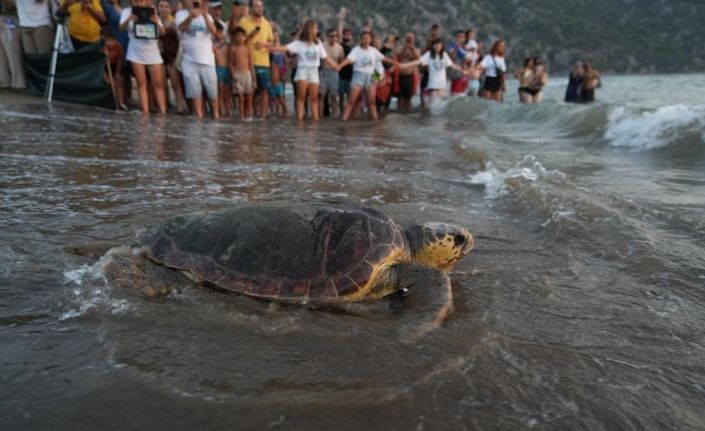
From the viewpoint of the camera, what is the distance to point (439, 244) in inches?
100

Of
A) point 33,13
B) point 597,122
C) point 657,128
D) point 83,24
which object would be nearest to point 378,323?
point 657,128

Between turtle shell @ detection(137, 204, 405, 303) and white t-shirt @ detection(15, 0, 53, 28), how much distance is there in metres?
8.57

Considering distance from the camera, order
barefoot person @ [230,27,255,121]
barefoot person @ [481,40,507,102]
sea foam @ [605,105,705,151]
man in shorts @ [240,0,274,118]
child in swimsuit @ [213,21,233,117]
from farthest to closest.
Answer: barefoot person @ [481,40,507,102]
child in swimsuit @ [213,21,233,117]
man in shorts @ [240,0,274,118]
barefoot person @ [230,27,255,121]
sea foam @ [605,105,705,151]

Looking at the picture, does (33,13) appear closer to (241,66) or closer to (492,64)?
(241,66)

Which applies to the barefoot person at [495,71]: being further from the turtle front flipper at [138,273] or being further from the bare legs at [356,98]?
the turtle front flipper at [138,273]

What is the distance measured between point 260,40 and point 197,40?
1.32 m

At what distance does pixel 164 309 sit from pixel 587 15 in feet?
258

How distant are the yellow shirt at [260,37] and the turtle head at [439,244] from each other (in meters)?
7.60

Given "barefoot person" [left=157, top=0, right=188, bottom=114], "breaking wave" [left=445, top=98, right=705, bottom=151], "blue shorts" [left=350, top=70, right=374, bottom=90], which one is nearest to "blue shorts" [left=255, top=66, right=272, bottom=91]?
"barefoot person" [left=157, top=0, right=188, bottom=114]

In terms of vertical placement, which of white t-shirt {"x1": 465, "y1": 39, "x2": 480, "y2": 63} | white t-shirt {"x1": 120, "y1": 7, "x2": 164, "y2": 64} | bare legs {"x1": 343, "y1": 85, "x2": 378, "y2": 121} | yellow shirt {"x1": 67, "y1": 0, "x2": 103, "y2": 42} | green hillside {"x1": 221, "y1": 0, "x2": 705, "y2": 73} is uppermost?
green hillside {"x1": 221, "y1": 0, "x2": 705, "y2": 73}

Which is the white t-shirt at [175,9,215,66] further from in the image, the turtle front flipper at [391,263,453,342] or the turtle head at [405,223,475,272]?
the turtle front flipper at [391,263,453,342]

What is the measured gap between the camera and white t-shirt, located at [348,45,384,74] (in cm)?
1002

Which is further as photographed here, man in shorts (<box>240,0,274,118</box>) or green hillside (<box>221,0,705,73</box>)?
green hillside (<box>221,0,705,73</box>)

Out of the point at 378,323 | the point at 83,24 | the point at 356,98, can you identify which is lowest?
the point at 378,323
